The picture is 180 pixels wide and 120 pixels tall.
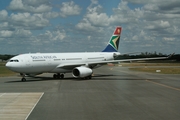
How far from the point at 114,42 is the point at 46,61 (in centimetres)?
1722

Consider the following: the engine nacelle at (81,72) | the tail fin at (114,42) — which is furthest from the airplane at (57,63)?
the tail fin at (114,42)

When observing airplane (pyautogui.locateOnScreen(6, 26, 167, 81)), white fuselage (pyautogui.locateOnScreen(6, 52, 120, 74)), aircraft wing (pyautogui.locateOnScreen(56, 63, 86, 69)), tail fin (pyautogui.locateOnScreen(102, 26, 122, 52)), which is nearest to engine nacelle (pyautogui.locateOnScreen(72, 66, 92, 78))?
airplane (pyautogui.locateOnScreen(6, 26, 167, 81))

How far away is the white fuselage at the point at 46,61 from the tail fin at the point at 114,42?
19.0ft

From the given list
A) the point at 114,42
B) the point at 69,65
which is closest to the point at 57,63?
the point at 69,65

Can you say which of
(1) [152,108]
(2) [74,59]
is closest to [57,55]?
(2) [74,59]

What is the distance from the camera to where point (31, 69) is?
34.8m

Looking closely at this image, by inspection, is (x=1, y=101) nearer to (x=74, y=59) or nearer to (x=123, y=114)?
(x=123, y=114)

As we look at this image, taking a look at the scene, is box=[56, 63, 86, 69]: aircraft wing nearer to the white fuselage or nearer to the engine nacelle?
the white fuselage

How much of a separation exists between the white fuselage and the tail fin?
19.0ft

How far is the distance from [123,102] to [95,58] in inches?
1054

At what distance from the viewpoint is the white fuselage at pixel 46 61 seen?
33628 mm

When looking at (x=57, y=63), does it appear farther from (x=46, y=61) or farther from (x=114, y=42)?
(x=114, y=42)

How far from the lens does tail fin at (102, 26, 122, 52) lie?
49.9m

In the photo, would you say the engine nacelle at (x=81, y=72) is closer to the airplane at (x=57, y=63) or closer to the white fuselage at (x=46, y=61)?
the airplane at (x=57, y=63)
